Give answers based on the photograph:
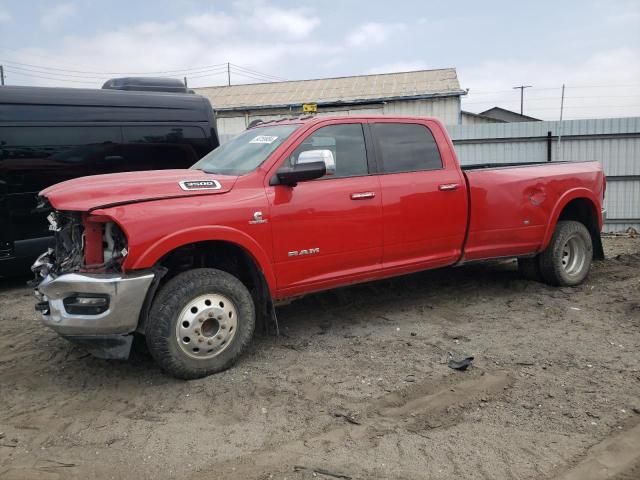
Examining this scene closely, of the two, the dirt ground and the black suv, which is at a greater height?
the black suv

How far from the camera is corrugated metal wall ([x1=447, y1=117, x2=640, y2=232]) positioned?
11086 millimetres

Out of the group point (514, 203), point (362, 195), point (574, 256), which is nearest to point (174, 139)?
point (362, 195)

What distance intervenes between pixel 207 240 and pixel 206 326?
2.07ft

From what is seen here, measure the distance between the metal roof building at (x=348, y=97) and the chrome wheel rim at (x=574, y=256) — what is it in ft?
43.8

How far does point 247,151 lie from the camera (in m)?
4.87

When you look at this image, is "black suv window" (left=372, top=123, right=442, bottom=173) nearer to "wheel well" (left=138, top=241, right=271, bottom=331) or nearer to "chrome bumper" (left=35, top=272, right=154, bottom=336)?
"wheel well" (left=138, top=241, right=271, bottom=331)

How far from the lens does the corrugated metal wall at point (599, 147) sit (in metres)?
11.1

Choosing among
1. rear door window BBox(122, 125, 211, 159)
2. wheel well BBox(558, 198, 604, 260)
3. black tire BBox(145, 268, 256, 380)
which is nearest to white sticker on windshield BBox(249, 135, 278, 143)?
black tire BBox(145, 268, 256, 380)

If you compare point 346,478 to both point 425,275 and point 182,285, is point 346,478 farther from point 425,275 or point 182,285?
point 425,275

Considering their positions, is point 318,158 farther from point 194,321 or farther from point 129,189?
point 194,321

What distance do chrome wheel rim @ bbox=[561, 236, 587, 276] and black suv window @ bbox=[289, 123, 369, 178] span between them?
295cm

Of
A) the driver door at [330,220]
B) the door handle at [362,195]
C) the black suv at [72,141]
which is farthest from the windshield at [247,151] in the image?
the black suv at [72,141]

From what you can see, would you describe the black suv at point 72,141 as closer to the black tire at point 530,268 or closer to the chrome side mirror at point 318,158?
the chrome side mirror at point 318,158

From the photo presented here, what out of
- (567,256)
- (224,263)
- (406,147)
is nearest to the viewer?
Result: (224,263)
